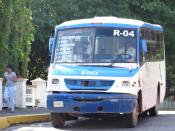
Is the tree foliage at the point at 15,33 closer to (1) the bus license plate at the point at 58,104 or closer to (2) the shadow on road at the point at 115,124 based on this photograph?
(2) the shadow on road at the point at 115,124

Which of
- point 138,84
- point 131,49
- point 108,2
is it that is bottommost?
point 138,84

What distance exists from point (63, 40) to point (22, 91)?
7.25 meters

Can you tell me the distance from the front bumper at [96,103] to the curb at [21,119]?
196 centimetres

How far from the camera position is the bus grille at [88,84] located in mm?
15180

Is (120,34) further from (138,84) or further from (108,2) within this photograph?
(108,2)

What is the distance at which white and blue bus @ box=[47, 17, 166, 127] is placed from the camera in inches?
595

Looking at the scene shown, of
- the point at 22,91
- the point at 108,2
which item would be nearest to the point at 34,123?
the point at 22,91

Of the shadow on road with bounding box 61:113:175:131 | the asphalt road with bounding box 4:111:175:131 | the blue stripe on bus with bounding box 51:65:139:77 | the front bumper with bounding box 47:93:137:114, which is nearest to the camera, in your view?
the front bumper with bounding box 47:93:137:114

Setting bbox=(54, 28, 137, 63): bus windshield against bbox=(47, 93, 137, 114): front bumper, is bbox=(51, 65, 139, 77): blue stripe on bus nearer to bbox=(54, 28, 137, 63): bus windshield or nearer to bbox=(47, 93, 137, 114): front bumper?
bbox=(54, 28, 137, 63): bus windshield

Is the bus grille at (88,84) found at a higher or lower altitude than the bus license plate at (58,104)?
higher

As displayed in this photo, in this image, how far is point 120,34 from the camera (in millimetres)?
16250

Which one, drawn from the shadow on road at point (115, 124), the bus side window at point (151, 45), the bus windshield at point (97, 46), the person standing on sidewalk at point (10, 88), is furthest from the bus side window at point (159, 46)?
the person standing on sidewalk at point (10, 88)

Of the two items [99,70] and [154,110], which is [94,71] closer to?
[99,70]

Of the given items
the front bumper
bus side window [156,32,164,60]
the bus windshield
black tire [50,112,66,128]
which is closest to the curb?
black tire [50,112,66,128]
